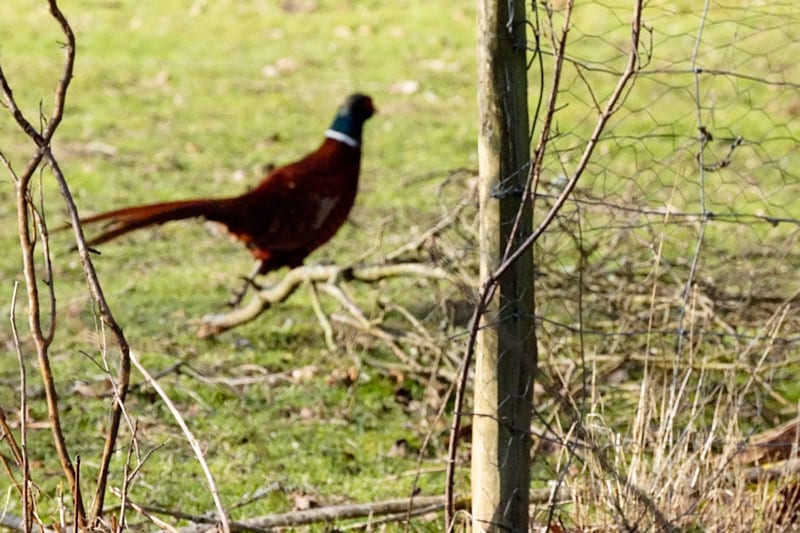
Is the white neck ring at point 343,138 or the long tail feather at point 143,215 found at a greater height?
the white neck ring at point 343,138

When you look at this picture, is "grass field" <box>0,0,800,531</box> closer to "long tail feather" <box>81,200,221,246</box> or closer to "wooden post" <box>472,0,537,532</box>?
"wooden post" <box>472,0,537,532</box>

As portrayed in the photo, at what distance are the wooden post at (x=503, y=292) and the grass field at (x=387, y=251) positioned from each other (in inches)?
3.0

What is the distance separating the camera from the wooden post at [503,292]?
6.54 ft

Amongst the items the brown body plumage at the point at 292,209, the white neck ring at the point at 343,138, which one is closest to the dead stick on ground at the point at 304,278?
the brown body plumage at the point at 292,209

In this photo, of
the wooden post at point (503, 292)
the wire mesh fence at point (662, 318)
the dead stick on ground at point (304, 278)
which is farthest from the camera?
the dead stick on ground at point (304, 278)

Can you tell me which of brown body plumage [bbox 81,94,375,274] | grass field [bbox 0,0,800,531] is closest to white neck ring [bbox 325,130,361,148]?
brown body plumage [bbox 81,94,375,274]

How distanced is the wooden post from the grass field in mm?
75

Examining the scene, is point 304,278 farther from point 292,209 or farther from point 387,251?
point 387,251

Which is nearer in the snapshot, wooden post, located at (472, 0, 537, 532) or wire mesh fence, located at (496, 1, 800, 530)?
wooden post, located at (472, 0, 537, 532)

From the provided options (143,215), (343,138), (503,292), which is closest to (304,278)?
(143,215)

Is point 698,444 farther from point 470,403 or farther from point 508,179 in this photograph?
point 470,403

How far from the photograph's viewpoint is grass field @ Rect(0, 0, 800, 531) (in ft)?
8.57

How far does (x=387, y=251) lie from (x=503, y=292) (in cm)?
337

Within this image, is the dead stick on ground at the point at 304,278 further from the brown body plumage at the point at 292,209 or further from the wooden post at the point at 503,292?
the wooden post at the point at 503,292
